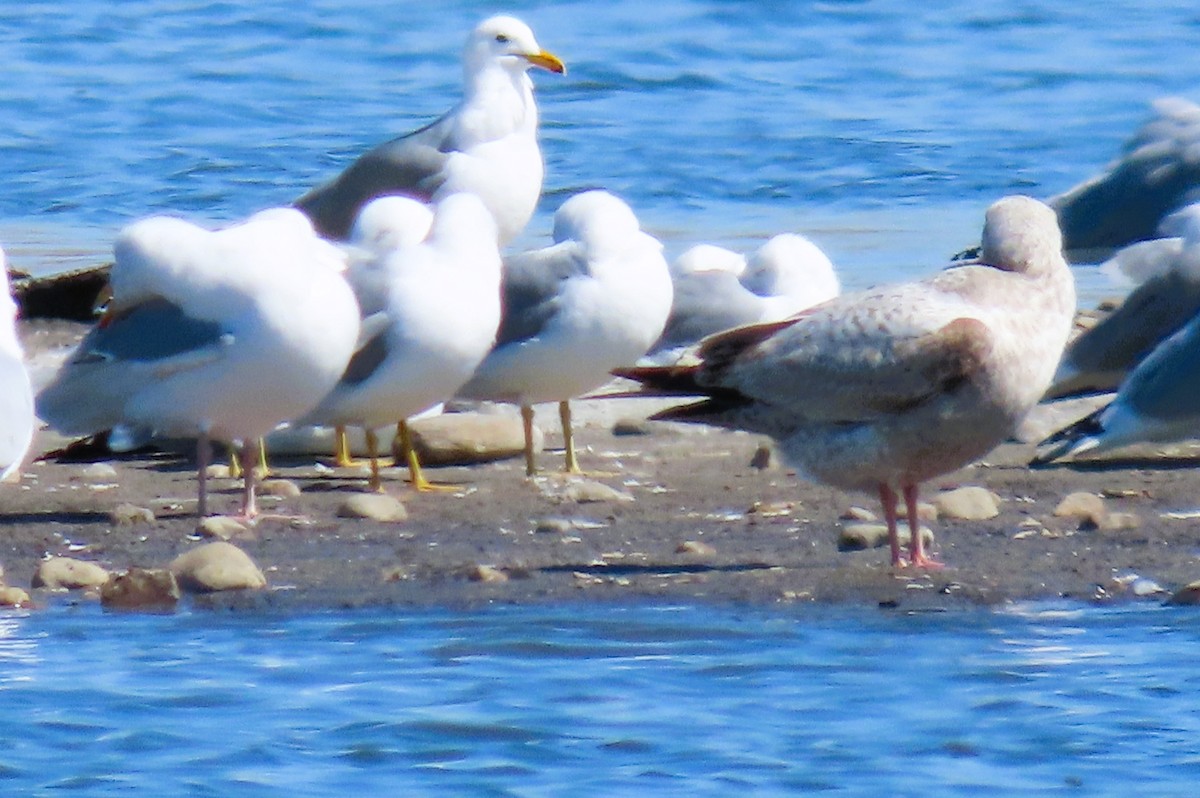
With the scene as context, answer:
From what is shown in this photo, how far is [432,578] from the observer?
629 centimetres

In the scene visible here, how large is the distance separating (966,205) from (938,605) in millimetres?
9530

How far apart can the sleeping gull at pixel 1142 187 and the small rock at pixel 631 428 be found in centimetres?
302

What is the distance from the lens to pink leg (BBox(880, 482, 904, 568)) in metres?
6.27

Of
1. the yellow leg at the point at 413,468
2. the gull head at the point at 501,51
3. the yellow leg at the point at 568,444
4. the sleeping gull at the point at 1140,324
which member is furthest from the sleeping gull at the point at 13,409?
the gull head at the point at 501,51

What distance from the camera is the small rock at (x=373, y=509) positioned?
7117 millimetres

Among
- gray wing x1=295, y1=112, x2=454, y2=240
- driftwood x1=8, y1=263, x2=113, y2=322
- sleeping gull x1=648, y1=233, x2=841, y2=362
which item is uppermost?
gray wing x1=295, y1=112, x2=454, y2=240

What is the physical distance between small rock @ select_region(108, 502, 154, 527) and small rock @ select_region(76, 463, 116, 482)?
0.81m

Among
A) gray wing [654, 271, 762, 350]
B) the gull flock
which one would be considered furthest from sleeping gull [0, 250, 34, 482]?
gray wing [654, 271, 762, 350]

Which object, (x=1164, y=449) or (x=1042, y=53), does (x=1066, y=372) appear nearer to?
(x=1164, y=449)

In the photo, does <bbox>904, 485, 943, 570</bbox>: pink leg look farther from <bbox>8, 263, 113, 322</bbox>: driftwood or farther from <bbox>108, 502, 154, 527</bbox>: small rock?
<bbox>8, 263, 113, 322</bbox>: driftwood

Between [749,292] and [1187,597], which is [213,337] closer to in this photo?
[1187,597]

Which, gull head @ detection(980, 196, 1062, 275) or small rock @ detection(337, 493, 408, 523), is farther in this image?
small rock @ detection(337, 493, 408, 523)

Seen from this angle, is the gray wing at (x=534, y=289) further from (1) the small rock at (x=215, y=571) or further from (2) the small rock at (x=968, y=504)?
(1) the small rock at (x=215, y=571)

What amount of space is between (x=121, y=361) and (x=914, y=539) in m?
2.50
